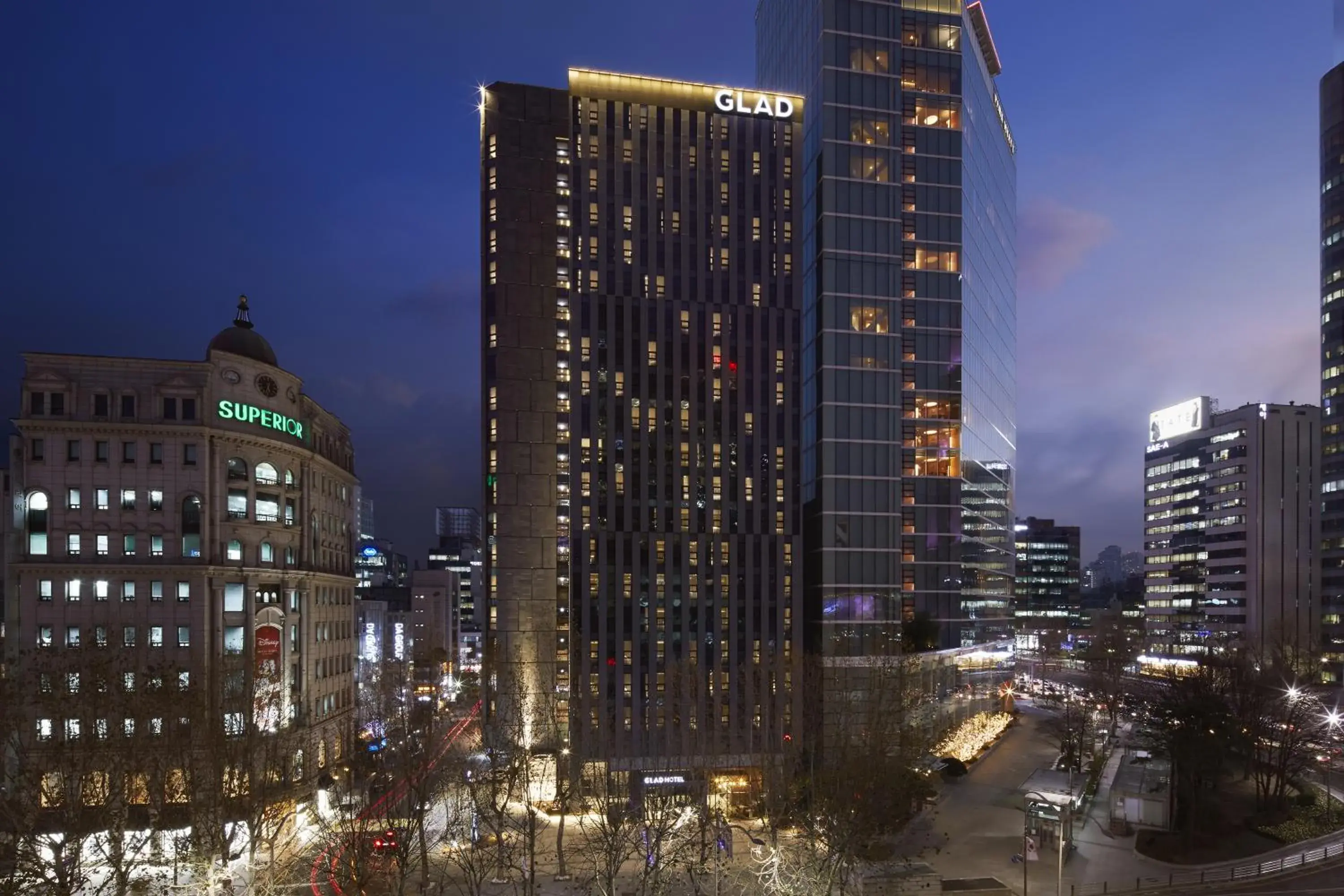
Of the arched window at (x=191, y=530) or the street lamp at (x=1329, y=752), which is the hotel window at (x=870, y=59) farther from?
the arched window at (x=191, y=530)

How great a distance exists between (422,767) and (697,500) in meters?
43.8

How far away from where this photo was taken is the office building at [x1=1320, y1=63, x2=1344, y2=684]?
142 meters

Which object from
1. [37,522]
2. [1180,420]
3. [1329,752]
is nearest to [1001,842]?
[1329,752]

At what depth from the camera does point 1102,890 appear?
45719 mm

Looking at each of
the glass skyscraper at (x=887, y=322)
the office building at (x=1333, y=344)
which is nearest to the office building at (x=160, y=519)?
Answer: the glass skyscraper at (x=887, y=322)

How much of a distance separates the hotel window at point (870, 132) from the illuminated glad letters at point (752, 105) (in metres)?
6.79

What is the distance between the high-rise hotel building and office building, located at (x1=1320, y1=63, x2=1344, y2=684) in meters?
117

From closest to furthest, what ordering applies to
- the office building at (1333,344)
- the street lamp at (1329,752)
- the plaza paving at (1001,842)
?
the plaza paving at (1001,842)
the street lamp at (1329,752)
the office building at (1333,344)

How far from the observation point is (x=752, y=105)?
84688 mm

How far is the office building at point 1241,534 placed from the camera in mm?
159750

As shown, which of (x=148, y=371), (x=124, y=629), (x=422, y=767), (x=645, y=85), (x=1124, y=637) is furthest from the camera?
(x=1124, y=637)

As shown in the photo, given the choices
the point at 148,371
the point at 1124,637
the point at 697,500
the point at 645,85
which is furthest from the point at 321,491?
the point at 1124,637

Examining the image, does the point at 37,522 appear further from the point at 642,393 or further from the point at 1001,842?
the point at 1001,842

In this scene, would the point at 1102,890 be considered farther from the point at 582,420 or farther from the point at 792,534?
the point at 582,420
